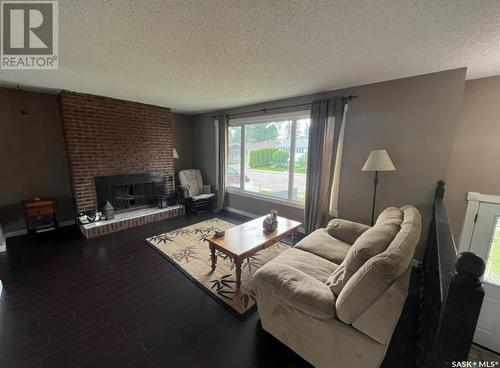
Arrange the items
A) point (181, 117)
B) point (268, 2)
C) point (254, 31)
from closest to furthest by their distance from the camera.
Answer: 1. point (268, 2)
2. point (254, 31)
3. point (181, 117)

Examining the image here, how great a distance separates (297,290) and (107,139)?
4.11 metres

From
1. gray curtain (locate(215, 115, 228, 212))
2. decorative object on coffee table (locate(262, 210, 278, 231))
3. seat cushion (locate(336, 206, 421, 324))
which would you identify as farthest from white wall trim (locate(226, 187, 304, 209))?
seat cushion (locate(336, 206, 421, 324))

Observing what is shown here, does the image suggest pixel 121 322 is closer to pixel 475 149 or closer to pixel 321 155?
pixel 321 155

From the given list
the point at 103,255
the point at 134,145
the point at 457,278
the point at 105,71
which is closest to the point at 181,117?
the point at 134,145

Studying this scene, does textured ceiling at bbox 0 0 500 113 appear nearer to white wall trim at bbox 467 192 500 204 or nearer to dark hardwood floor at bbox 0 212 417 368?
white wall trim at bbox 467 192 500 204

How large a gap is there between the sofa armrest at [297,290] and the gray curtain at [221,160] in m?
3.37

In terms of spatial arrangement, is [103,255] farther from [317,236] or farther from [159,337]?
[317,236]

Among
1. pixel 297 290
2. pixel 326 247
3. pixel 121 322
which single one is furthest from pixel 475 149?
pixel 121 322

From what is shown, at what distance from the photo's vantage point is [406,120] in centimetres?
256

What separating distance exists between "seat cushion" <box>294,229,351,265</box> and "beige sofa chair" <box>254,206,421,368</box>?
0.86 feet

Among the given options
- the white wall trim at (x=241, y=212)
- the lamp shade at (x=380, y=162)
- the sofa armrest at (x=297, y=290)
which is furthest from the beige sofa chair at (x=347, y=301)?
the white wall trim at (x=241, y=212)

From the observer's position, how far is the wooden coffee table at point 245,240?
2154mm

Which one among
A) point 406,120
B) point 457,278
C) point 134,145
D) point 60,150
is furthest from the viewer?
point 134,145

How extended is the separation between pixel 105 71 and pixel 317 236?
A: 3.20m
